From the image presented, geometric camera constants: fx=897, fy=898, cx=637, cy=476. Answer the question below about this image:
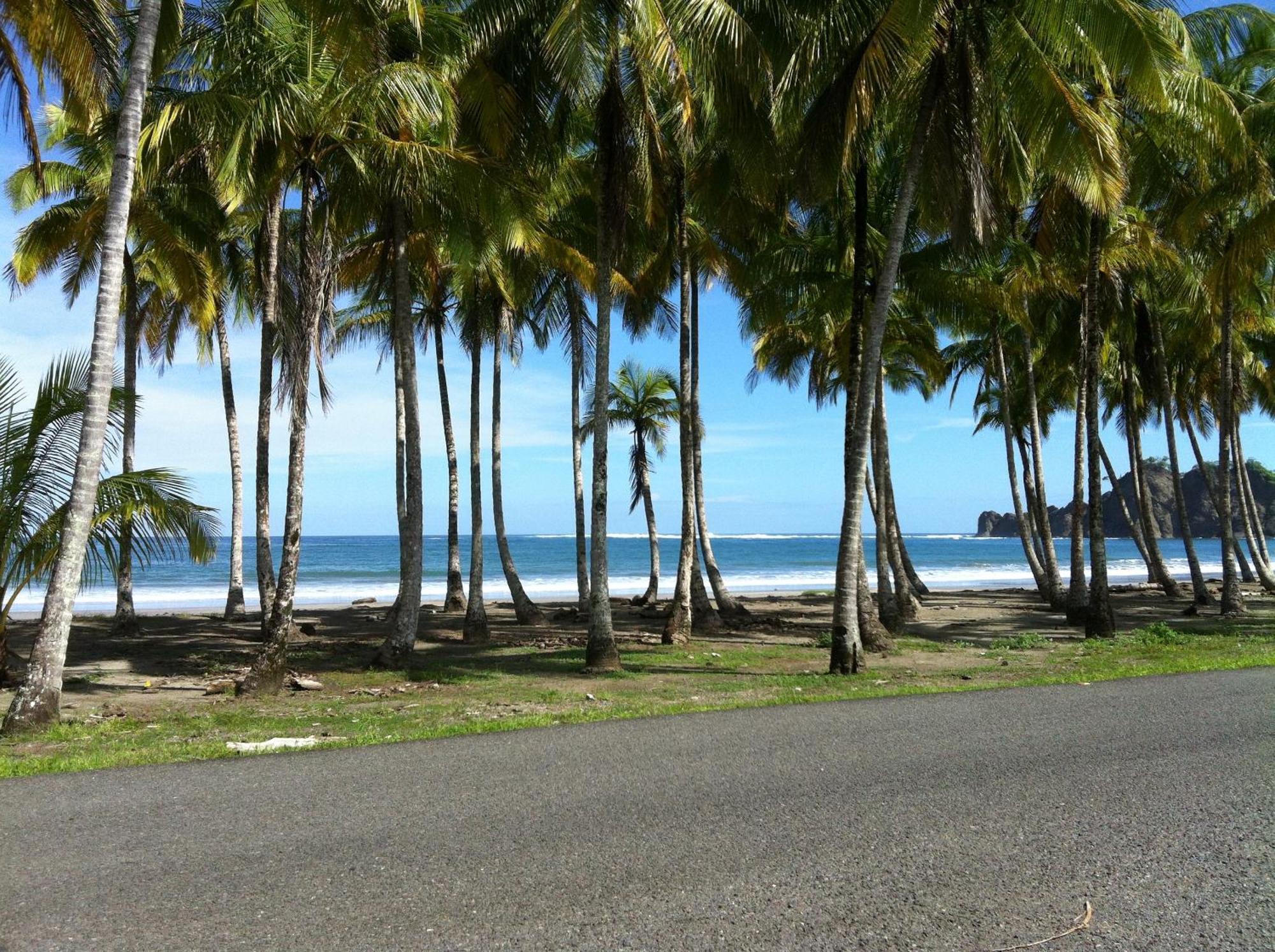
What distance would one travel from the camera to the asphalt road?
3.58 metres

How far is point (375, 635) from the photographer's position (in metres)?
18.1

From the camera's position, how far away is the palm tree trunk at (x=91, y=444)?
8.09 m

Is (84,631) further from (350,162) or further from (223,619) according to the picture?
(350,162)

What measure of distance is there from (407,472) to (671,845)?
913 cm

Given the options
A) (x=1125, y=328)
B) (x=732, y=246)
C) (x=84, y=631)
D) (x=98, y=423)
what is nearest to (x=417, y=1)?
(x=98, y=423)

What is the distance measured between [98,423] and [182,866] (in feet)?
17.7

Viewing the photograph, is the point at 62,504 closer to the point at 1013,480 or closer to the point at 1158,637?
the point at 1158,637

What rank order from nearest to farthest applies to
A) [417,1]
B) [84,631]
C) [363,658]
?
[417,1] → [363,658] → [84,631]

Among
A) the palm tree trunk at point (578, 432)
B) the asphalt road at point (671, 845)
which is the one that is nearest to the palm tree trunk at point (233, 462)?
the palm tree trunk at point (578, 432)

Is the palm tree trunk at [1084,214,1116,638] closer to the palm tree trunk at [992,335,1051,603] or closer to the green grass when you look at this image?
the green grass

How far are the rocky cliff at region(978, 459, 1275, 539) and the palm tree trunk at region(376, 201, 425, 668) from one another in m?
114

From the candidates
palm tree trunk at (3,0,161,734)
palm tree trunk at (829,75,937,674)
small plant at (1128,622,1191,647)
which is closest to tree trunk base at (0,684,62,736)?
palm tree trunk at (3,0,161,734)

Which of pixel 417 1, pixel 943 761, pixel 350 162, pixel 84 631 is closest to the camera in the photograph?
pixel 943 761

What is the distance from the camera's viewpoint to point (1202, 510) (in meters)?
131
